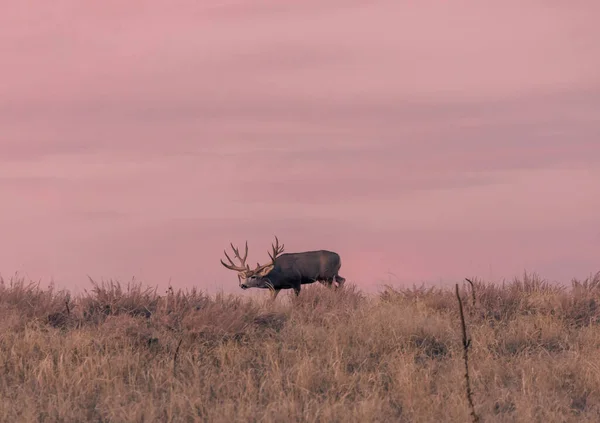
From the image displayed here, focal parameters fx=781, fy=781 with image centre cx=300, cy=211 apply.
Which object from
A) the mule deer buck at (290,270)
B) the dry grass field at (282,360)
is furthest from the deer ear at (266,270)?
the dry grass field at (282,360)

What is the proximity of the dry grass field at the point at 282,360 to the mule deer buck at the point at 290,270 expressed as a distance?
4719 millimetres

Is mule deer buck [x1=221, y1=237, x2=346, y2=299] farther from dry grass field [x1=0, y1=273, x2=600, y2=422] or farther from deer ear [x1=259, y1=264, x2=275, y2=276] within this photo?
dry grass field [x1=0, y1=273, x2=600, y2=422]

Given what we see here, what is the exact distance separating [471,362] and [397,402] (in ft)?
4.97

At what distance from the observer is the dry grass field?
298 inches

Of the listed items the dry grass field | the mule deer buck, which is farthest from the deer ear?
the dry grass field

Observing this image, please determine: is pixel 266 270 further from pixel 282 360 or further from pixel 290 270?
pixel 282 360

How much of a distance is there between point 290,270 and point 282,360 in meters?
8.20

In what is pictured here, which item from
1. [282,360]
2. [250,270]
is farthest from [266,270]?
[282,360]

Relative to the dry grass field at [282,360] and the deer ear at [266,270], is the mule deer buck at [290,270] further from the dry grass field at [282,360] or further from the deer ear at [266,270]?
the dry grass field at [282,360]

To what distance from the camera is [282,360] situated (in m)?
8.91

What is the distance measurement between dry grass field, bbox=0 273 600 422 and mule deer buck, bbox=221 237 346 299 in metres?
4.72

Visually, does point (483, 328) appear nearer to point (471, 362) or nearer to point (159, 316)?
point (471, 362)

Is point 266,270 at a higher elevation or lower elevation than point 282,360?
higher

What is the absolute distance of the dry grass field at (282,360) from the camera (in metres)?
7.58
